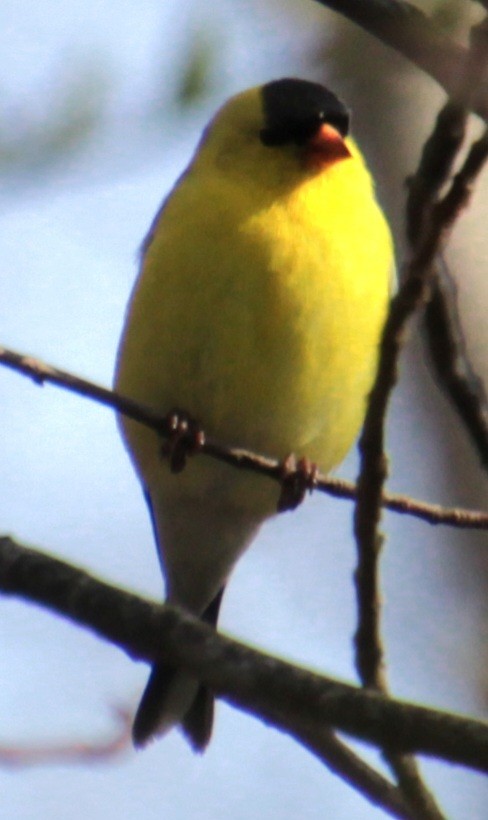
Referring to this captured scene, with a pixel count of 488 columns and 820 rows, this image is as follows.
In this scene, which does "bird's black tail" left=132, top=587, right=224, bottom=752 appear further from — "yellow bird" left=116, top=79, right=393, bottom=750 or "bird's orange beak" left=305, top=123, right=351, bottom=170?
"bird's orange beak" left=305, top=123, right=351, bottom=170

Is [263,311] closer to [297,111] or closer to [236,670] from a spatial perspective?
[297,111]

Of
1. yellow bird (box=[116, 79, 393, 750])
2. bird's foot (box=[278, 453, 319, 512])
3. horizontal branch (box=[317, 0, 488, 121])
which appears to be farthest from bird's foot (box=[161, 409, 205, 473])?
horizontal branch (box=[317, 0, 488, 121])

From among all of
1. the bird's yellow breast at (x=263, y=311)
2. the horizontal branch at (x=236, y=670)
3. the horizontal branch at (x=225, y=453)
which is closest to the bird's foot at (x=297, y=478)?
the horizontal branch at (x=225, y=453)

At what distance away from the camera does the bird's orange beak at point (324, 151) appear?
4.12 meters

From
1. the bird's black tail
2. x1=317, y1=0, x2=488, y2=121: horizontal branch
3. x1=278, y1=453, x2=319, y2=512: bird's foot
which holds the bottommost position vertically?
the bird's black tail

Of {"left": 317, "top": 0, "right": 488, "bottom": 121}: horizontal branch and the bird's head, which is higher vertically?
{"left": 317, "top": 0, "right": 488, "bottom": 121}: horizontal branch

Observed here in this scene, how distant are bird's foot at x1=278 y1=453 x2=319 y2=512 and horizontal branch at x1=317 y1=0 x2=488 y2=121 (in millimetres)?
1352

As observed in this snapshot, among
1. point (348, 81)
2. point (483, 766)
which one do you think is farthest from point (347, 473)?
point (483, 766)

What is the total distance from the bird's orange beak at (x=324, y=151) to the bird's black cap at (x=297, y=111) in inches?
1.6

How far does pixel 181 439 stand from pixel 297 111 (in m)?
1.15

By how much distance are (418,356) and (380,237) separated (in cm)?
236

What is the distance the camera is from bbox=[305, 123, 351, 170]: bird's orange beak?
13.5 feet

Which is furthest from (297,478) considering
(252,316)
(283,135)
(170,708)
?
(283,135)

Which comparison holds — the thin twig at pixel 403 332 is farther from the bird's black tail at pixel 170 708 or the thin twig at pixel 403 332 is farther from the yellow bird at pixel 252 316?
the bird's black tail at pixel 170 708
